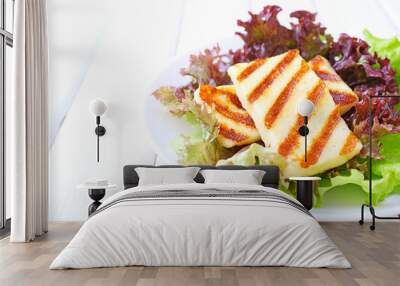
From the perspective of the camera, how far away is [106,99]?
24.1 feet

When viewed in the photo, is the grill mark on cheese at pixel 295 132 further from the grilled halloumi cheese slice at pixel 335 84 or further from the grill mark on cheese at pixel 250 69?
the grill mark on cheese at pixel 250 69

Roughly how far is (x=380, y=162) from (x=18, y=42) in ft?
14.1

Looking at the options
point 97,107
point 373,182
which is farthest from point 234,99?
point 373,182

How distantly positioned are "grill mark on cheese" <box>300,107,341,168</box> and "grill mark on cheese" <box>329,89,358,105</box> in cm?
11

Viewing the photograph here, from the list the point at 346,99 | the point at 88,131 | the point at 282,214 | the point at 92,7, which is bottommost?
the point at 282,214

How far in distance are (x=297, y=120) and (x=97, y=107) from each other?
2345 mm

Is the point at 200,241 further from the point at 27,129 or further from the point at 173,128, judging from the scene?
the point at 173,128

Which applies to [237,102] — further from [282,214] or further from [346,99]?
[282,214]

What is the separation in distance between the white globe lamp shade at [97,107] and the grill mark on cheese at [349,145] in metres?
2.82

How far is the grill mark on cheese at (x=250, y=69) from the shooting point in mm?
7176

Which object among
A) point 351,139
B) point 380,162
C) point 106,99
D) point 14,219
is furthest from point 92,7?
point 380,162

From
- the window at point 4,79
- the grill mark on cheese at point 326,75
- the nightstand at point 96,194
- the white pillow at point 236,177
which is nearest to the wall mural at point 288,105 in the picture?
the grill mark on cheese at point 326,75

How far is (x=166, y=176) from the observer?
6.63 m

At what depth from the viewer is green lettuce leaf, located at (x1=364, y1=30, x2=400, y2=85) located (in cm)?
725
